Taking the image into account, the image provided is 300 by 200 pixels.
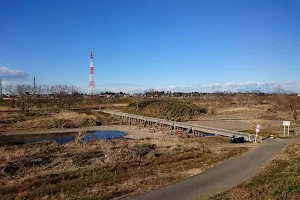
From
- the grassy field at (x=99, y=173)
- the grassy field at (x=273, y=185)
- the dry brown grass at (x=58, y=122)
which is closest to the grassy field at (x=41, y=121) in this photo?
the dry brown grass at (x=58, y=122)

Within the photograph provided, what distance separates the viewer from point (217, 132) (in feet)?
133

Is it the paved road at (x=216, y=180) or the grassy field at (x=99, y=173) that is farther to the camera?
the grassy field at (x=99, y=173)

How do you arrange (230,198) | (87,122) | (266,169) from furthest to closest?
(87,122) → (266,169) → (230,198)

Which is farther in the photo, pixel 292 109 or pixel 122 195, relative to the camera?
pixel 292 109

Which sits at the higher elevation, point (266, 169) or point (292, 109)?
point (292, 109)

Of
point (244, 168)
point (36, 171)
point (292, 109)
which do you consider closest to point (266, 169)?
point (244, 168)

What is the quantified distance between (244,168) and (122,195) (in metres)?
9.65

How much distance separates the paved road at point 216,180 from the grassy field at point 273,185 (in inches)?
28.0

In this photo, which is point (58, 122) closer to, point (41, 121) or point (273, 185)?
point (41, 121)

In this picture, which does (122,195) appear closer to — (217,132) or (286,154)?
(286,154)

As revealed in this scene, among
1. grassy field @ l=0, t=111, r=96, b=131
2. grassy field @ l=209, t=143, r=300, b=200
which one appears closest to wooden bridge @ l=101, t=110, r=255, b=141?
grassy field @ l=0, t=111, r=96, b=131

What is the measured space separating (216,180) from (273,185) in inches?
129

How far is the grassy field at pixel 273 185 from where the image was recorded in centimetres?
1138

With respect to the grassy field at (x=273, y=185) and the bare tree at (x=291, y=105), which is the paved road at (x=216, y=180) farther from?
the bare tree at (x=291, y=105)
